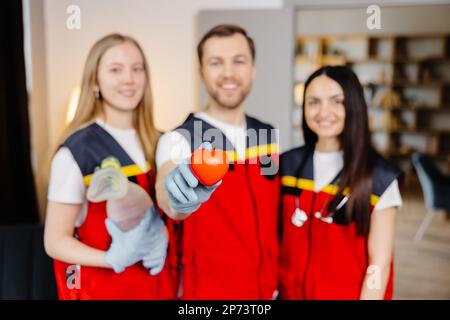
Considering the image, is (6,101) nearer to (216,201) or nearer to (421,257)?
(216,201)

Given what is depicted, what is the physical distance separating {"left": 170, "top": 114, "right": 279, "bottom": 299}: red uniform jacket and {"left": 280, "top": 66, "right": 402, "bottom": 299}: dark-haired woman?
0.03 metres

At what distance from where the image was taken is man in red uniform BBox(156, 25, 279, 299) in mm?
731

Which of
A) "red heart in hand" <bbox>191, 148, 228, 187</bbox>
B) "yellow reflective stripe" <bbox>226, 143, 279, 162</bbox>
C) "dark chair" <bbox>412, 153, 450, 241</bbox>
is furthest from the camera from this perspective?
"dark chair" <bbox>412, 153, 450, 241</bbox>

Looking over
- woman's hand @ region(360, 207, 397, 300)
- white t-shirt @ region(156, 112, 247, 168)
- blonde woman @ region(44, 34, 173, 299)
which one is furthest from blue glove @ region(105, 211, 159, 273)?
woman's hand @ region(360, 207, 397, 300)

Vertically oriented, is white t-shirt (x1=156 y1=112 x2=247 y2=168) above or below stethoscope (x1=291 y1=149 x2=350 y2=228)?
above

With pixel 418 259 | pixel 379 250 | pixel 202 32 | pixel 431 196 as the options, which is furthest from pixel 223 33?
A: pixel 431 196

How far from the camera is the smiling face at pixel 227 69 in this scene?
733 mm

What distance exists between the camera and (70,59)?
0.77 meters

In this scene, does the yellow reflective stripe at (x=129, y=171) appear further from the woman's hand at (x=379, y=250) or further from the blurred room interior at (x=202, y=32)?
the woman's hand at (x=379, y=250)

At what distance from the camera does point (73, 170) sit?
0.74m

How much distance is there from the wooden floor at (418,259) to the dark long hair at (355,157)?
0.31 ft

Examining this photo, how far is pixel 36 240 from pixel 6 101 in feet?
0.96

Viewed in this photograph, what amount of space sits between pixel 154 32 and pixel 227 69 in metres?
0.14

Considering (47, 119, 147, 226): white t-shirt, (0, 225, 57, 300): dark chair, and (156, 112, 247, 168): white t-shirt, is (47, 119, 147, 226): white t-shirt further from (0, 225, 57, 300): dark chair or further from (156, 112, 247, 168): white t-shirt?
(0, 225, 57, 300): dark chair
